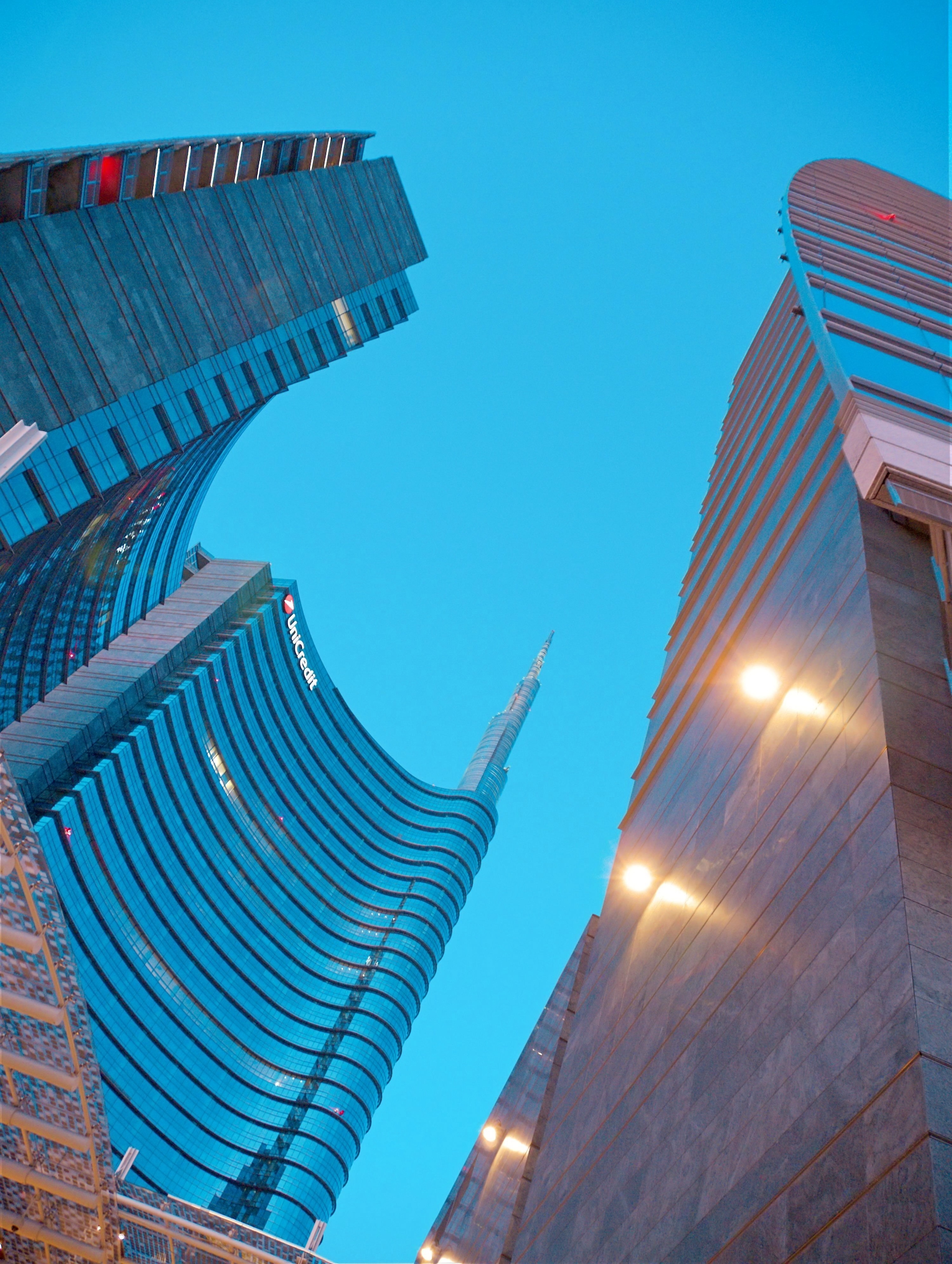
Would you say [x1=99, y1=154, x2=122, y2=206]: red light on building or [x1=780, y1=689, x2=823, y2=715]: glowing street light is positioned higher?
[x1=99, y1=154, x2=122, y2=206]: red light on building

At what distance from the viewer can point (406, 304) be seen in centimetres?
10194

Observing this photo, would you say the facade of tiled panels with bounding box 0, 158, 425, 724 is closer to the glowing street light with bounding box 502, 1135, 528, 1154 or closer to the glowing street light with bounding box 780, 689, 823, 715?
the glowing street light with bounding box 502, 1135, 528, 1154

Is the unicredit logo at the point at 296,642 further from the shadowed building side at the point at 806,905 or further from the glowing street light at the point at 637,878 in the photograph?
the glowing street light at the point at 637,878

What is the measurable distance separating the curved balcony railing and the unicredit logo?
69.7 metres

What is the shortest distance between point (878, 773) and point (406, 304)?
98861 millimetres

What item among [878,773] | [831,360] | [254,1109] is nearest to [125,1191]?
[878,773]

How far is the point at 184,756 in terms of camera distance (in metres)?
117

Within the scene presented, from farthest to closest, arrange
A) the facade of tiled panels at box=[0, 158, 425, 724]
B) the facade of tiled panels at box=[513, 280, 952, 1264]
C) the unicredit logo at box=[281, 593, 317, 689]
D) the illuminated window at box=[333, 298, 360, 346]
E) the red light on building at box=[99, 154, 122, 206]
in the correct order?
1. the unicredit logo at box=[281, 593, 317, 689]
2. the illuminated window at box=[333, 298, 360, 346]
3. the red light on building at box=[99, 154, 122, 206]
4. the facade of tiled panels at box=[0, 158, 425, 724]
5. the facade of tiled panels at box=[513, 280, 952, 1264]

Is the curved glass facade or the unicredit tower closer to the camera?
the unicredit tower

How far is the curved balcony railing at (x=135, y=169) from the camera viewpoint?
46.4 meters

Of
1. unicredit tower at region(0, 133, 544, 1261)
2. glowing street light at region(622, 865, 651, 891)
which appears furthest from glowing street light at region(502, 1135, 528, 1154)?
glowing street light at region(622, 865, 651, 891)

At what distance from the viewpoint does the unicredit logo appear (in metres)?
138

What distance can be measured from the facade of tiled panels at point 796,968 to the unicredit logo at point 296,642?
11930cm

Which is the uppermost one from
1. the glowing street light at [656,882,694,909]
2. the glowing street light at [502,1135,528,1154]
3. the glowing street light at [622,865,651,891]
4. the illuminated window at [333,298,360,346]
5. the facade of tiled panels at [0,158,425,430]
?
the illuminated window at [333,298,360,346]
